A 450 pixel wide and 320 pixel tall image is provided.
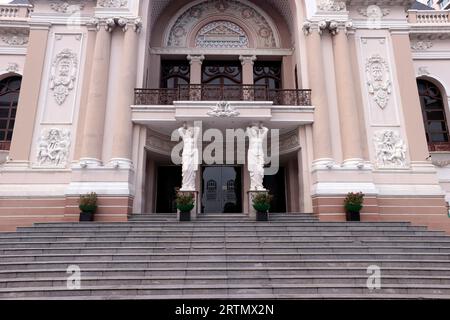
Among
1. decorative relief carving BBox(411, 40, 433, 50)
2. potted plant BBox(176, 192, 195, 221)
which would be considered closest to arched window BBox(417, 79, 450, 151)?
decorative relief carving BBox(411, 40, 433, 50)

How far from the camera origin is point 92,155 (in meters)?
11.7

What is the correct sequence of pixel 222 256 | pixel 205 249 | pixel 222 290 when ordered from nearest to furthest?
pixel 222 290
pixel 222 256
pixel 205 249

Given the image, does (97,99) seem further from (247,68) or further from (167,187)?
(247,68)

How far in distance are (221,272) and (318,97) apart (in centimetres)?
863

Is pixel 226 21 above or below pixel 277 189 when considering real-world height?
above

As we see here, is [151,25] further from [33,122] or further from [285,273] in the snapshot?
[285,273]

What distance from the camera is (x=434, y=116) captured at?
15.8 metres

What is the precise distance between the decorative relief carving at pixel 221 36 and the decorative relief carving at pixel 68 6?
17.9ft

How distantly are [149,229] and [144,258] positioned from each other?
6.22ft

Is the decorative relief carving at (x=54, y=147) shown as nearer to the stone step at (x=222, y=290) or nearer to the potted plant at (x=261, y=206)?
the stone step at (x=222, y=290)

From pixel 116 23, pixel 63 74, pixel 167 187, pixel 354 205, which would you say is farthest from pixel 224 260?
pixel 116 23

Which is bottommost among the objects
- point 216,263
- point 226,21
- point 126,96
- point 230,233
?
point 216,263

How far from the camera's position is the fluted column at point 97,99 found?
38.5 feet
